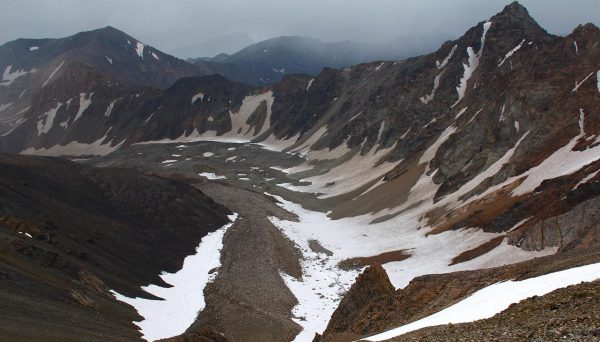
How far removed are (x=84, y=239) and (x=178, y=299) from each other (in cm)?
1216

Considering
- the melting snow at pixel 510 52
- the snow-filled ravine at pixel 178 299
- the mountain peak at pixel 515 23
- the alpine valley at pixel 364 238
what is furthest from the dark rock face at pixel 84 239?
the mountain peak at pixel 515 23

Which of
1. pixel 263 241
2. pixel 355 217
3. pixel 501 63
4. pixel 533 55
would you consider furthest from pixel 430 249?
pixel 501 63

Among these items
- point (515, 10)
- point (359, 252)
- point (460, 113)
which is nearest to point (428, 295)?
point (359, 252)

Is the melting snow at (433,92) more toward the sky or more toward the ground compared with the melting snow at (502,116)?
more toward the sky

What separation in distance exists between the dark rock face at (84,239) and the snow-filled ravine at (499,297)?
55.3 feet

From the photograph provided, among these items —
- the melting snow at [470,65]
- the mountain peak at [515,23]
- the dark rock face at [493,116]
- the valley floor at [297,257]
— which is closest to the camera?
the valley floor at [297,257]

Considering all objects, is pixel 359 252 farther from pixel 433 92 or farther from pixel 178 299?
pixel 433 92

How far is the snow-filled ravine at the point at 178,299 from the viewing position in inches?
1453

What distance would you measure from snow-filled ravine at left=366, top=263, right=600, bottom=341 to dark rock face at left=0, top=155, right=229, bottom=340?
663 inches

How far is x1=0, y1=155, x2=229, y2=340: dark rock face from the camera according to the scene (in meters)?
29.8

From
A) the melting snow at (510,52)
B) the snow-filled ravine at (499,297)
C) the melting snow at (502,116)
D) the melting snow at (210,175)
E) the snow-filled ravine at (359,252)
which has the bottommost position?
the snow-filled ravine at (359,252)

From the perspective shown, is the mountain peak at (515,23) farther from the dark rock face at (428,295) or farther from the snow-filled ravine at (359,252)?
the dark rock face at (428,295)

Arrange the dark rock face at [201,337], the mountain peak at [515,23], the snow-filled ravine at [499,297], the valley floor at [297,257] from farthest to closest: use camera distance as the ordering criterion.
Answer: the mountain peak at [515,23] → the valley floor at [297,257] → the dark rock face at [201,337] → the snow-filled ravine at [499,297]

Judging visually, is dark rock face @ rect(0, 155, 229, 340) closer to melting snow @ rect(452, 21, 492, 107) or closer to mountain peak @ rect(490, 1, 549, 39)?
melting snow @ rect(452, 21, 492, 107)
